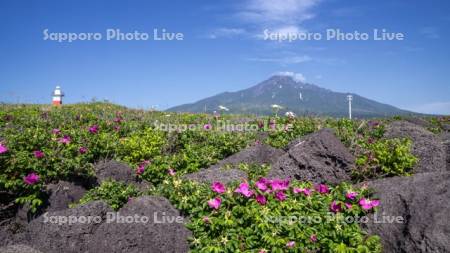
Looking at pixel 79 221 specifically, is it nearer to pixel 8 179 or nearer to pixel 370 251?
pixel 8 179

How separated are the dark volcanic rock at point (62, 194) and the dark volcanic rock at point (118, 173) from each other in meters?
0.76

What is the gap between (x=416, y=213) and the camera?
591 centimetres

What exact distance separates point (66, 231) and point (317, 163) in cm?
467

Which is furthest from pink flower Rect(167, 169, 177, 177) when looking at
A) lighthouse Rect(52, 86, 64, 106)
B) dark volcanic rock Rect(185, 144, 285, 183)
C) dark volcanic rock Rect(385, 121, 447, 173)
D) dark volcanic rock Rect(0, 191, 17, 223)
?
lighthouse Rect(52, 86, 64, 106)

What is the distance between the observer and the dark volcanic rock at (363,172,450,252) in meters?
5.48

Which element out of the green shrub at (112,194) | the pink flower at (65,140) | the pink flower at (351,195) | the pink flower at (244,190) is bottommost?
the green shrub at (112,194)

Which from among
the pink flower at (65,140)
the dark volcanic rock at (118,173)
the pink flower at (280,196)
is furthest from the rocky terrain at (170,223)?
the pink flower at (65,140)

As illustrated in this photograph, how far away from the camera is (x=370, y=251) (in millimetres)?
5691

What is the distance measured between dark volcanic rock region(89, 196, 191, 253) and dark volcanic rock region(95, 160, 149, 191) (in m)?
2.66

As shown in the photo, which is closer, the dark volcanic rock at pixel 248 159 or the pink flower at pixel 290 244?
the pink flower at pixel 290 244

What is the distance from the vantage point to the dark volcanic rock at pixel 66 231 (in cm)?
617

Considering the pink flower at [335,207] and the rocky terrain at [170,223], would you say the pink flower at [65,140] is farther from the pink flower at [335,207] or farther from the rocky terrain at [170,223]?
the pink flower at [335,207]

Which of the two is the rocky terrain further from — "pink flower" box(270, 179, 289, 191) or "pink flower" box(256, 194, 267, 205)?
"pink flower" box(270, 179, 289, 191)

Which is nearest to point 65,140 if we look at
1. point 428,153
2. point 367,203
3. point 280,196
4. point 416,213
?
point 280,196
